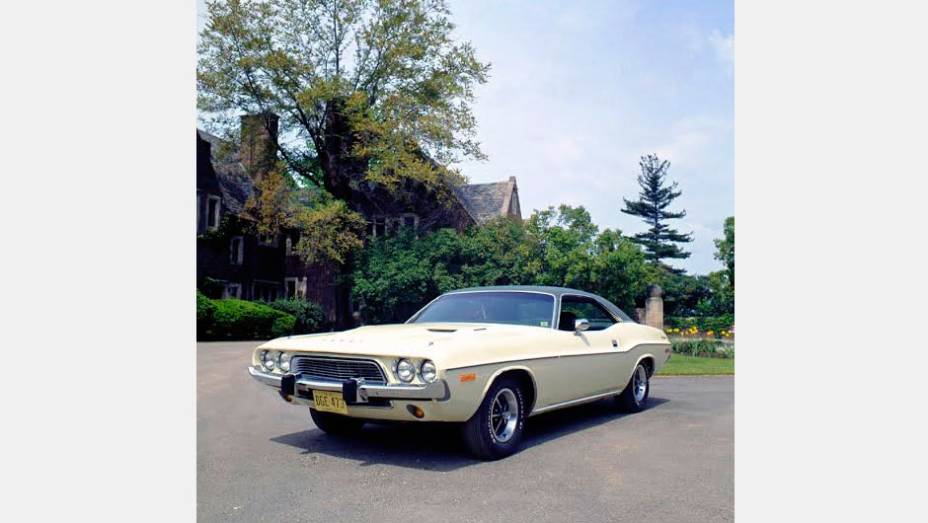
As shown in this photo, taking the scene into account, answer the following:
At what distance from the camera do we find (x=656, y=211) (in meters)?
8.99

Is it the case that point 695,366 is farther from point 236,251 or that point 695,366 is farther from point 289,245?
point 289,245

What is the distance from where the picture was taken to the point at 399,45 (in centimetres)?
1973

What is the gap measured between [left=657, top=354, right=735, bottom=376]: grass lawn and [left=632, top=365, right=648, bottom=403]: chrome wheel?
313 cm

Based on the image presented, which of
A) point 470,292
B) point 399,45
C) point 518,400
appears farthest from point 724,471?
point 399,45

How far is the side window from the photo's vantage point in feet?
18.8

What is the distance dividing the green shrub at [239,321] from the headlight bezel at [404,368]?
1229cm

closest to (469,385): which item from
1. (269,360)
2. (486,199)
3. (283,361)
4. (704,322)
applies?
(283,361)

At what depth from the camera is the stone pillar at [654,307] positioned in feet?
32.0

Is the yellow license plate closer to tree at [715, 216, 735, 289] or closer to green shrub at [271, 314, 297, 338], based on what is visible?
tree at [715, 216, 735, 289]

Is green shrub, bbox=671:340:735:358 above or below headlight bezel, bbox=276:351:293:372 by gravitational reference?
below

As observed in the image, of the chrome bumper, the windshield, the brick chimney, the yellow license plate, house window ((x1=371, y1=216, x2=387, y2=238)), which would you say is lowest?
the yellow license plate

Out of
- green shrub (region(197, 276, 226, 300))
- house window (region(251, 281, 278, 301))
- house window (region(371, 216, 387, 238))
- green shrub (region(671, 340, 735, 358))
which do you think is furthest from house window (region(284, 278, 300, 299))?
green shrub (region(671, 340, 735, 358))

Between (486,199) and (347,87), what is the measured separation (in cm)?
545

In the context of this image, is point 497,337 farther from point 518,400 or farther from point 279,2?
point 279,2
